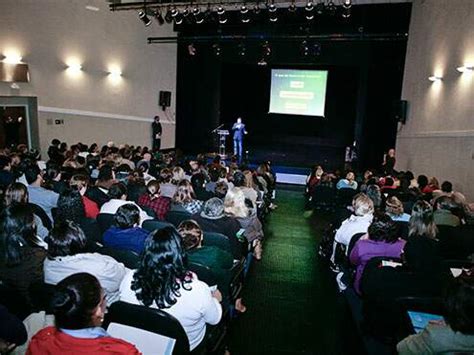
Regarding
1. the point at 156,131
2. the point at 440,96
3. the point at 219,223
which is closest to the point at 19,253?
the point at 219,223

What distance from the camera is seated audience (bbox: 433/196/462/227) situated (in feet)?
15.3

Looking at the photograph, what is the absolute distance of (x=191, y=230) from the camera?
3.06 metres

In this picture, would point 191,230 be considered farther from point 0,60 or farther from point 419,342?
point 0,60

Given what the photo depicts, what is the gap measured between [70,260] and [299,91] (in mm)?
13646

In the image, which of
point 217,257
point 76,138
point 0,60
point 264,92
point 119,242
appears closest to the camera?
point 217,257

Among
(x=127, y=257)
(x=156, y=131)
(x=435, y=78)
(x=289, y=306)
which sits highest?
(x=435, y=78)

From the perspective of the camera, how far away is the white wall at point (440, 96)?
7.28 metres

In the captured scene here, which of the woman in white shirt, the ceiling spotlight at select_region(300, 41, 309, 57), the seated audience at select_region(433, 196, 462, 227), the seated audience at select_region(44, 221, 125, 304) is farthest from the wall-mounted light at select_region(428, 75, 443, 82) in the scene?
the seated audience at select_region(44, 221, 125, 304)

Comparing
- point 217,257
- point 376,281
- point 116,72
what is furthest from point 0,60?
point 376,281

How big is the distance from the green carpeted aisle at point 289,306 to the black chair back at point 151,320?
136 centimetres

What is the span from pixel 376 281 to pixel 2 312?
7.79ft

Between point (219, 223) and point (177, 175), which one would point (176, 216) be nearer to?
point (219, 223)

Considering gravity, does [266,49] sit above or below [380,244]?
above

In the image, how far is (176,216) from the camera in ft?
14.5
